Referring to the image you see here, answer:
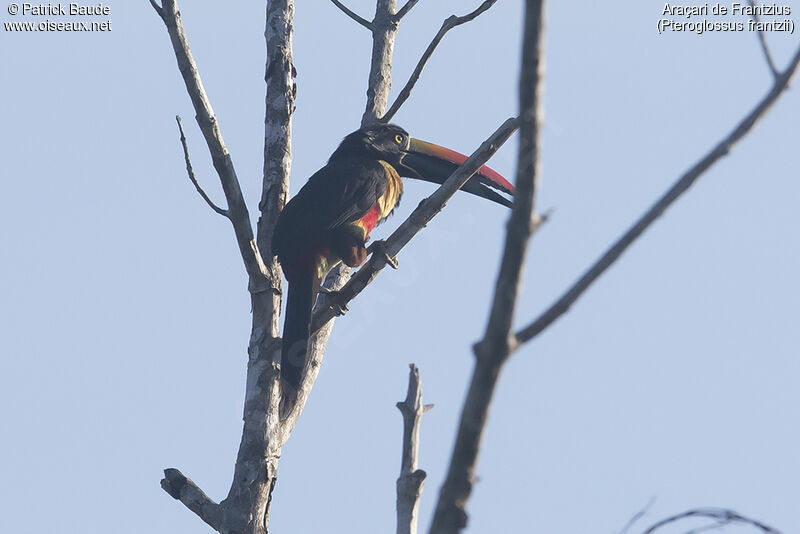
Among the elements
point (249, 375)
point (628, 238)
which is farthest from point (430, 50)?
point (628, 238)

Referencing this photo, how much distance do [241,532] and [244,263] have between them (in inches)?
50.2

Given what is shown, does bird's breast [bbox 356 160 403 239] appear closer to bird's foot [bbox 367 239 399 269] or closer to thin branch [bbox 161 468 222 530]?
bird's foot [bbox 367 239 399 269]

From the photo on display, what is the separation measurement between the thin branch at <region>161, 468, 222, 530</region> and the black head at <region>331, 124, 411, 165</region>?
127 inches

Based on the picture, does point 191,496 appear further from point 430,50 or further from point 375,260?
point 430,50

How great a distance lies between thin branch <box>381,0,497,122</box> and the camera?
618 cm

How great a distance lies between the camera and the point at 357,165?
7684 millimetres

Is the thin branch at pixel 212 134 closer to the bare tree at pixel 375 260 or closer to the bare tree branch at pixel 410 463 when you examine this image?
the bare tree at pixel 375 260

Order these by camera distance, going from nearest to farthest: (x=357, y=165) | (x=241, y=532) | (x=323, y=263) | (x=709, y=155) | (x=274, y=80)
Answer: (x=709, y=155), (x=241, y=532), (x=274, y=80), (x=323, y=263), (x=357, y=165)

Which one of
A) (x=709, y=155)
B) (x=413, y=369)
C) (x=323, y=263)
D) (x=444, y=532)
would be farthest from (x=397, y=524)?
(x=323, y=263)

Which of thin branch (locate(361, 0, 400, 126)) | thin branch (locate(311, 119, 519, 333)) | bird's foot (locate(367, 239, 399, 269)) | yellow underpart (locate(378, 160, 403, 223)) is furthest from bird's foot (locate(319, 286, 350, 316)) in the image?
yellow underpart (locate(378, 160, 403, 223))

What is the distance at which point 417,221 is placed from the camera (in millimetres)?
5582

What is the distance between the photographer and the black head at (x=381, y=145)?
7805mm

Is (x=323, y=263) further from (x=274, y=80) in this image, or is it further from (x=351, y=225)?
(x=274, y=80)

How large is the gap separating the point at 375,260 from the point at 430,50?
1.28 meters
